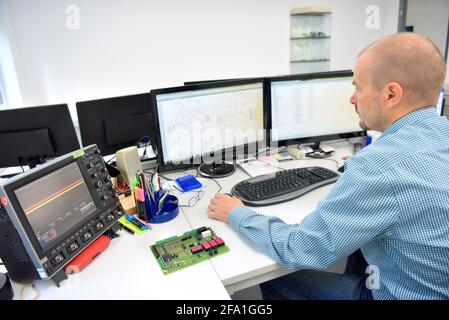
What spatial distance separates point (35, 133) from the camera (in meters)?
1.57

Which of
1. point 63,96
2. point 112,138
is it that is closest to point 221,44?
point 63,96

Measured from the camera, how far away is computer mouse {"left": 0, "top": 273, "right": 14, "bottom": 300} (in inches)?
32.0

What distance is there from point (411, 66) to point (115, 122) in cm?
131

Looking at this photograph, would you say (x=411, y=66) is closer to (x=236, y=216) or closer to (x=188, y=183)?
(x=236, y=216)

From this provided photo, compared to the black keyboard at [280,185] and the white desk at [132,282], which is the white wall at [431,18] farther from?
the white desk at [132,282]

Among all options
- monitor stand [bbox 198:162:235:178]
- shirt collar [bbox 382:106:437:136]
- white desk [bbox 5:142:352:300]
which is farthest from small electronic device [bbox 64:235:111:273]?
shirt collar [bbox 382:106:437:136]

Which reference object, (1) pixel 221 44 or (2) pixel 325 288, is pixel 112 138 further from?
(1) pixel 221 44

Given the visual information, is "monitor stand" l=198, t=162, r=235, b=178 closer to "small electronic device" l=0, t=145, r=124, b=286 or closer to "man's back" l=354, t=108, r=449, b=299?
"small electronic device" l=0, t=145, r=124, b=286

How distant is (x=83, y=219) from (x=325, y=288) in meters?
0.83

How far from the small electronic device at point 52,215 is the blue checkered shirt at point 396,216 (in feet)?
1.98

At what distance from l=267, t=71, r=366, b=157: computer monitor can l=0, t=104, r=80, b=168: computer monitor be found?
3.34ft
